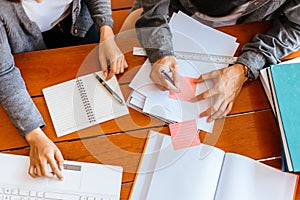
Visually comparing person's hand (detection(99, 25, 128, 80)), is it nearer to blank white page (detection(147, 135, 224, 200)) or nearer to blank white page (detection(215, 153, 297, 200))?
blank white page (detection(147, 135, 224, 200))

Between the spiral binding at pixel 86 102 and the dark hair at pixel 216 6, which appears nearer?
the spiral binding at pixel 86 102

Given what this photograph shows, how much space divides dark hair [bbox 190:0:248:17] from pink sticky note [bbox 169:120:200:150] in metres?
0.31

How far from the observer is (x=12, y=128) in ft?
3.00

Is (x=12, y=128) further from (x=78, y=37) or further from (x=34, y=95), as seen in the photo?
(x=78, y=37)

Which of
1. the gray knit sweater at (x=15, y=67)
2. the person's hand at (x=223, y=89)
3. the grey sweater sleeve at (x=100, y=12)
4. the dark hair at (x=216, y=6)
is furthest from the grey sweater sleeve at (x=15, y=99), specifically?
the dark hair at (x=216, y=6)

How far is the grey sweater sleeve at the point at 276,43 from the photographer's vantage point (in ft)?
3.22

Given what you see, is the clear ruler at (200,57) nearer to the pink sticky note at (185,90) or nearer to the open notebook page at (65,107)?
the pink sticky note at (185,90)

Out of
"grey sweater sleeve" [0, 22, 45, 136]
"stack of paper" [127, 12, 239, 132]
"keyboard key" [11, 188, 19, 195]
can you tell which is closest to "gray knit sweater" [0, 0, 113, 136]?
"grey sweater sleeve" [0, 22, 45, 136]

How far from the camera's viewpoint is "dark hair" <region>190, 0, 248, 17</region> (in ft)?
3.38

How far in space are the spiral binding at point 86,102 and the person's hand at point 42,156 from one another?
0.10 meters

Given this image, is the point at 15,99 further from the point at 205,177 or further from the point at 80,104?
the point at 205,177

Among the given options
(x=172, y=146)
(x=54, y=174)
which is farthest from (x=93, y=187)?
(x=172, y=146)

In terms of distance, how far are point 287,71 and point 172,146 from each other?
0.31m

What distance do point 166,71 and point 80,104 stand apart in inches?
8.1
